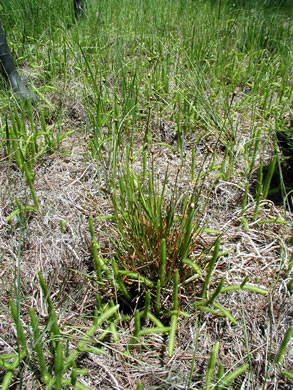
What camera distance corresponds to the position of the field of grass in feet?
3.83

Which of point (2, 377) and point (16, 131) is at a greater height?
point (16, 131)

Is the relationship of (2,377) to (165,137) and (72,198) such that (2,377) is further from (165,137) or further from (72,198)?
(165,137)

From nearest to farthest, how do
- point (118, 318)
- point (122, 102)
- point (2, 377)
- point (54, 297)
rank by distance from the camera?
point (2, 377)
point (118, 318)
point (54, 297)
point (122, 102)

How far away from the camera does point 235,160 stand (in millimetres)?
1948

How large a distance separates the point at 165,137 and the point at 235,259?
1075 millimetres

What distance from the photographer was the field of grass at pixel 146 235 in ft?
3.83

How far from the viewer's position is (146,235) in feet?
4.40

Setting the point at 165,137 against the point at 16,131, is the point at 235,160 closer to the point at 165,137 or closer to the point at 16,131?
the point at 165,137

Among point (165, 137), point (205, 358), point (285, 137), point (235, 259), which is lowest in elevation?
point (205, 358)

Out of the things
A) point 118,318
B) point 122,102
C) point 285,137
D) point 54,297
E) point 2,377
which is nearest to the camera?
point 2,377

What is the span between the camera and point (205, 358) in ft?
4.00

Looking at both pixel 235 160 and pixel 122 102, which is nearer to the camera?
pixel 235 160

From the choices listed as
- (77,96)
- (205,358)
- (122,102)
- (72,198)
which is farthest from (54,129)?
(205,358)

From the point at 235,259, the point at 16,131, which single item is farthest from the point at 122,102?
the point at 235,259
